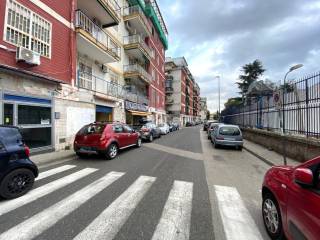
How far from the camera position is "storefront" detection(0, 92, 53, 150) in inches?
327

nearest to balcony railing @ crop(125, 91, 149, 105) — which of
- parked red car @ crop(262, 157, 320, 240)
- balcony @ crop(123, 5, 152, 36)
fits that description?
balcony @ crop(123, 5, 152, 36)

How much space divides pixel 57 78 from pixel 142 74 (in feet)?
47.1

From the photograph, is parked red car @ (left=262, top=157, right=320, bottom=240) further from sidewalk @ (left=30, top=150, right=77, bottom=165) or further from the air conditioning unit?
the air conditioning unit

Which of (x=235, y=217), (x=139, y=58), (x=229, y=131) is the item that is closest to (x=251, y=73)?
(x=139, y=58)

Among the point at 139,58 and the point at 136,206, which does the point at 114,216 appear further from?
the point at 139,58

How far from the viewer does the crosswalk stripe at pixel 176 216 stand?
312 centimetres

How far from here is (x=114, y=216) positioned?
366 cm

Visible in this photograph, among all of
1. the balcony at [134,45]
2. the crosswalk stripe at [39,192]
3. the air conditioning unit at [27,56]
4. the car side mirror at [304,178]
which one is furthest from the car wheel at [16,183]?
the balcony at [134,45]

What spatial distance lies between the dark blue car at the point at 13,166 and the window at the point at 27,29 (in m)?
5.96

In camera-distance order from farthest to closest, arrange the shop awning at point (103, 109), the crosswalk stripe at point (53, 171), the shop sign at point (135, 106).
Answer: the shop sign at point (135, 106), the shop awning at point (103, 109), the crosswalk stripe at point (53, 171)

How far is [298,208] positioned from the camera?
237 cm

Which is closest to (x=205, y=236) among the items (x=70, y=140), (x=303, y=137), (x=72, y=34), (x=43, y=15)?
(x=303, y=137)

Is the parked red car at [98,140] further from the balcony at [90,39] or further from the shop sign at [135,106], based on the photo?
the shop sign at [135,106]

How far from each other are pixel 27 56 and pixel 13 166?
6123 mm
